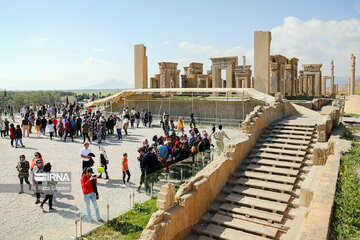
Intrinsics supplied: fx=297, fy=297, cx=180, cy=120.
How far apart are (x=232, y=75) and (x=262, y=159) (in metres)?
20.4

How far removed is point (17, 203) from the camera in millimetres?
8406

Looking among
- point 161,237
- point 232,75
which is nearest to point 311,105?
point 232,75

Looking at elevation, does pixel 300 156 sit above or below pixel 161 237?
above

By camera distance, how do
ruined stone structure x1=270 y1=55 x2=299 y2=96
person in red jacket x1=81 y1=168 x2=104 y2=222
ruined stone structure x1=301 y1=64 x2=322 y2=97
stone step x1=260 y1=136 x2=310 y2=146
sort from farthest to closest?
1. ruined stone structure x1=301 y1=64 x2=322 y2=97
2. ruined stone structure x1=270 y1=55 x2=299 y2=96
3. stone step x1=260 y1=136 x2=310 y2=146
4. person in red jacket x1=81 y1=168 x2=104 y2=222

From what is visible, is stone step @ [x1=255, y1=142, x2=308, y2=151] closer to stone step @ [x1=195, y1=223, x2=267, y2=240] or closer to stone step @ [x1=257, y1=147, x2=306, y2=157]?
stone step @ [x1=257, y1=147, x2=306, y2=157]

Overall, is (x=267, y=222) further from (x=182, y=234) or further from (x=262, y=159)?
(x=262, y=159)

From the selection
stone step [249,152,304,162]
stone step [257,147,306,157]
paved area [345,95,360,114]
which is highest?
paved area [345,95,360,114]

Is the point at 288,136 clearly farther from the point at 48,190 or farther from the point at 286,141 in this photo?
the point at 48,190

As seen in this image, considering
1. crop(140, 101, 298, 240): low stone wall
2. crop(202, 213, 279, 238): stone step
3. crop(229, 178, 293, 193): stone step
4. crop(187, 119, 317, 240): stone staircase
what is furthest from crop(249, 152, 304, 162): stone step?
crop(202, 213, 279, 238): stone step

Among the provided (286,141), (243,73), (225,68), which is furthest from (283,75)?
(286,141)

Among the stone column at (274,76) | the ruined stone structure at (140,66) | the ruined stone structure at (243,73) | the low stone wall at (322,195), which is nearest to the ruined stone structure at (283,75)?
the stone column at (274,76)

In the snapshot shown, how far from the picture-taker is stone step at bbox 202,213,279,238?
6629 millimetres

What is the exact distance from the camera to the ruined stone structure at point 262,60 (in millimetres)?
22438

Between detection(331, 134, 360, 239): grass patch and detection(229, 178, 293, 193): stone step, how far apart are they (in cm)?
151
